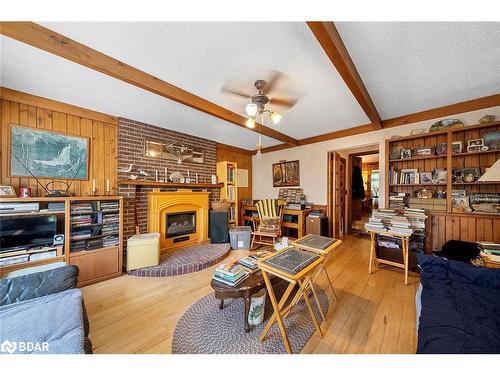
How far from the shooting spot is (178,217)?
11.5ft

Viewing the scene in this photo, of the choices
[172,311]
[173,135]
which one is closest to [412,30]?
[172,311]

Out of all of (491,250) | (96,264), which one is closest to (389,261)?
(491,250)

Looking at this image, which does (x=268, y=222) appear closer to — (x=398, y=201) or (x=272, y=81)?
(x=398, y=201)

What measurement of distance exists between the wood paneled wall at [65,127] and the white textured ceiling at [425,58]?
127 inches

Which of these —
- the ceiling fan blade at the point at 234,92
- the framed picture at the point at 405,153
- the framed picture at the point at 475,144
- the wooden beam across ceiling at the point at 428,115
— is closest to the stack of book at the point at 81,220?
the ceiling fan blade at the point at 234,92

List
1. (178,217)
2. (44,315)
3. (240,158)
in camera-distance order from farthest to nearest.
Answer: (240,158) → (178,217) → (44,315)

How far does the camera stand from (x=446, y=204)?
2.49 meters

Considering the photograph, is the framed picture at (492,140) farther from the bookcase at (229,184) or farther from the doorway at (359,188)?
the bookcase at (229,184)

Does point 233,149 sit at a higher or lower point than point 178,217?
higher

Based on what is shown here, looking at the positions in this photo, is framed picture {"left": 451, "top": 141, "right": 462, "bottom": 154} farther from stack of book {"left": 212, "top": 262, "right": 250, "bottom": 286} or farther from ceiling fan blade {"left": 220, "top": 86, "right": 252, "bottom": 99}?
stack of book {"left": 212, "top": 262, "right": 250, "bottom": 286}

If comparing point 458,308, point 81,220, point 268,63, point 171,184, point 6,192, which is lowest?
point 458,308

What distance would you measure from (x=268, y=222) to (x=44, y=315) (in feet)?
10.6

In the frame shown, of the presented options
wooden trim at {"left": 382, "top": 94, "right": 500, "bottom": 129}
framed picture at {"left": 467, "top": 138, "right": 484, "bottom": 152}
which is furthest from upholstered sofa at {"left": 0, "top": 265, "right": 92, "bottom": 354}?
wooden trim at {"left": 382, "top": 94, "right": 500, "bottom": 129}

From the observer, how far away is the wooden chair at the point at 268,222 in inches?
140
